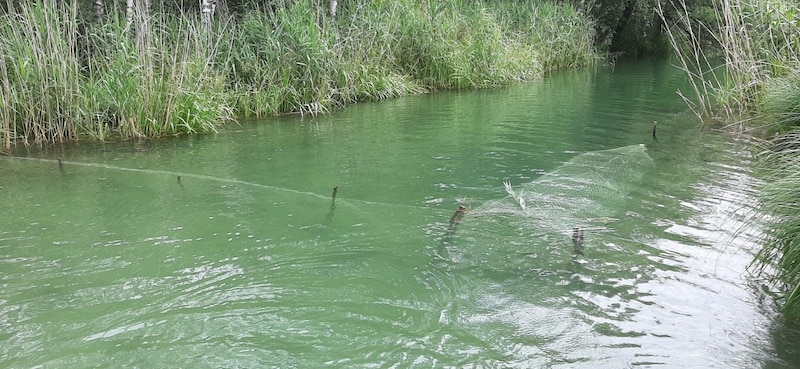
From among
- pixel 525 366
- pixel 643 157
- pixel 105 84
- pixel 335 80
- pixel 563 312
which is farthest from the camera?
pixel 335 80

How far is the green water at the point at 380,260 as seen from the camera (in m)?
2.37

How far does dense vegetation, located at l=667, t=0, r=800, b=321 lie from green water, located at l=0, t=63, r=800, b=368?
0.20 m

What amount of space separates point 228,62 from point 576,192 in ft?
18.6

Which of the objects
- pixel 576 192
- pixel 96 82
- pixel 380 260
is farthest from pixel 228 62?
pixel 380 260

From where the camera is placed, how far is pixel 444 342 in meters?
2.41

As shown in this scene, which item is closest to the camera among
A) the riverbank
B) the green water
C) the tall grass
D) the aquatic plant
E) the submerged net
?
the green water

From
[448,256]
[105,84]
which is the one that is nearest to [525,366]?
[448,256]

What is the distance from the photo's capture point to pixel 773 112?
4980 mm

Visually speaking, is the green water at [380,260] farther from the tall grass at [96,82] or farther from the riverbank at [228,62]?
the riverbank at [228,62]

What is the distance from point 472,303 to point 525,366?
1.72 feet

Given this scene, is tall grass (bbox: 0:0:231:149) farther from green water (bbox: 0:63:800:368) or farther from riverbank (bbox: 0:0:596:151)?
green water (bbox: 0:63:800:368)

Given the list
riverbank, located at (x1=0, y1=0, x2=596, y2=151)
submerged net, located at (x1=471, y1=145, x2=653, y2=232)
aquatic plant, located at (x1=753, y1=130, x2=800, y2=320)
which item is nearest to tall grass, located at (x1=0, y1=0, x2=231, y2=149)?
riverbank, located at (x1=0, y1=0, x2=596, y2=151)

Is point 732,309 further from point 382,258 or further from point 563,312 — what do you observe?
point 382,258

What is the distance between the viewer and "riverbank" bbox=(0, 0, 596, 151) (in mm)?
5980
